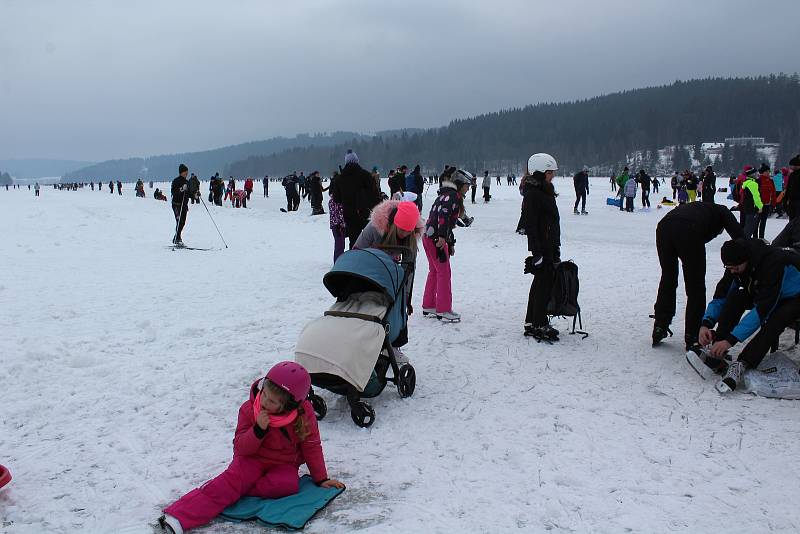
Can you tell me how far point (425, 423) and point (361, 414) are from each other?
0.52 m

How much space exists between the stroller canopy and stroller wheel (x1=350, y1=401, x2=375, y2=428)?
822 mm

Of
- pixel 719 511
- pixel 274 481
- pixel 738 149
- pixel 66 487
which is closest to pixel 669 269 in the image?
pixel 719 511

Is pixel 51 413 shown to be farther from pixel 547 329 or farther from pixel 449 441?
pixel 547 329

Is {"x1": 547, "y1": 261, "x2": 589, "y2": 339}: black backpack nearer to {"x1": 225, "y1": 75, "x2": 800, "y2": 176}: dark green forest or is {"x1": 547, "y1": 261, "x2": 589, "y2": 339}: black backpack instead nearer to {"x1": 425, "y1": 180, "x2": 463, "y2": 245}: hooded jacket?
{"x1": 425, "y1": 180, "x2": 463, "y2": 245}: hooded jacket

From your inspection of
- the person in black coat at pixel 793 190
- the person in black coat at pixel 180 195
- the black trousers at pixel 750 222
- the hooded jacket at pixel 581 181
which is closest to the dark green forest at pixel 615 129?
the hooded jacket at pixel 581 181

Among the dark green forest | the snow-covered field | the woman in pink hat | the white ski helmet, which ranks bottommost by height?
the snow-covered field

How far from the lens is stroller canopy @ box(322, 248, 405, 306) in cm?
445

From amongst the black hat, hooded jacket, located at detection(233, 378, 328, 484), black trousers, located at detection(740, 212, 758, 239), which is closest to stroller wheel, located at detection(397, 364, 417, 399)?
hooded jacket, located at detection(233, 378, 328, 484)

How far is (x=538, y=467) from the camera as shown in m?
3.74

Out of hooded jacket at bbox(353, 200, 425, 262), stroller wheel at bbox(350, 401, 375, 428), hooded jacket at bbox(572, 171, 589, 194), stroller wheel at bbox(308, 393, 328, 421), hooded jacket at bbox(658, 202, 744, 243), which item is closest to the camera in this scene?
stroller wheel at bbox(350, 401, 375, 428)

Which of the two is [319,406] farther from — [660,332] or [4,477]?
[660,332]

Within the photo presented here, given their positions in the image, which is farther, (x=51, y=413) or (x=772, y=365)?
(x=772, y=365)

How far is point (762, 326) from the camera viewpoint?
4.89 metres

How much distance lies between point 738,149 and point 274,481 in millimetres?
134336
